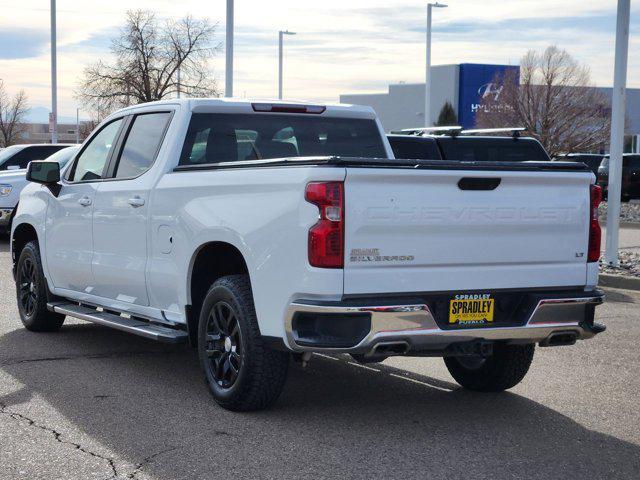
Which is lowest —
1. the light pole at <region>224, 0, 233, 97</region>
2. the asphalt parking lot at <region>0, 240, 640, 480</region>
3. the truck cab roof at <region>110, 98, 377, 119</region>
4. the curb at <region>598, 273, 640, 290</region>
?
the curb at <region>598, 273, 640, 290</region>

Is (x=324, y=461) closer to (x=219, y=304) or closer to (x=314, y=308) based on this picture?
(x=314, y=308)

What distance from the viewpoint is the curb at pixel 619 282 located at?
13148 mm

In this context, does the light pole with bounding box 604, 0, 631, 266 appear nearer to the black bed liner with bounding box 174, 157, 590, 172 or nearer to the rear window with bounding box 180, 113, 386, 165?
the rear window with bounding box 180, 113, 386, 165

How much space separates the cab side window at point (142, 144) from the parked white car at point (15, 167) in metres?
8.97

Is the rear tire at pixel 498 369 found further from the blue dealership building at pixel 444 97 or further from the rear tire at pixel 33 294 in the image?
the blue dealership building at pixel 444 97

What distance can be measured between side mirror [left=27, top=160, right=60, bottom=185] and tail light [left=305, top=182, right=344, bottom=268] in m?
3.83

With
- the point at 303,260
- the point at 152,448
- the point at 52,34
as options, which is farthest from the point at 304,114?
the point at 52,34

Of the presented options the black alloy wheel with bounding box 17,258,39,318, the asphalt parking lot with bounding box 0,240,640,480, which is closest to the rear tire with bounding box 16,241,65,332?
the black alloy wheel with bounding box 17,258,39,318

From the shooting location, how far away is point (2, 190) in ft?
62.4

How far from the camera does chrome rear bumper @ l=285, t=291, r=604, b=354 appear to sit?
5594 mm

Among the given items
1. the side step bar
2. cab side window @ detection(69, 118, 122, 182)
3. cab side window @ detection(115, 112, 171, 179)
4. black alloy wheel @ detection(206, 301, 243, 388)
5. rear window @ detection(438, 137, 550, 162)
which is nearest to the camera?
black alloy wheel @ detection(206, 301, 243, 388)

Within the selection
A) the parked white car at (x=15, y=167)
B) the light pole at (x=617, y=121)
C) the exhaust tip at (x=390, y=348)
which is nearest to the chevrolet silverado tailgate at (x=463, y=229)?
the exhaust tip at (x=390, y=348)

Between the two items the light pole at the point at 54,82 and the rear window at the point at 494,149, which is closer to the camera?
the rear window at the point at 494,149

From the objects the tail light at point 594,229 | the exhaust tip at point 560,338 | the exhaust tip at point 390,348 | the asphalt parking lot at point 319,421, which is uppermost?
the tail light at point 594,229
